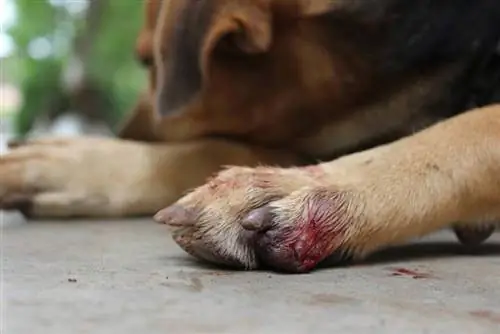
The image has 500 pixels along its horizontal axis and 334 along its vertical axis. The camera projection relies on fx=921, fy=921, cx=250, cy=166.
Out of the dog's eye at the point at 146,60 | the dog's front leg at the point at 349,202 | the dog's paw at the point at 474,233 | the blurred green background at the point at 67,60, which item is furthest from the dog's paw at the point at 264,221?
the blurred green background at the point at 67,60

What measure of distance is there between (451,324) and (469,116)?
0.50m

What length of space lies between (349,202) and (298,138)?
55cm

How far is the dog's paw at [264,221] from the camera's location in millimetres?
1005

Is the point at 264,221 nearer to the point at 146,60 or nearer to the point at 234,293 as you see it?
the point at 234,293

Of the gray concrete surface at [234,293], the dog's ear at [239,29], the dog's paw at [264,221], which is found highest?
the dog's ear at [239,29]

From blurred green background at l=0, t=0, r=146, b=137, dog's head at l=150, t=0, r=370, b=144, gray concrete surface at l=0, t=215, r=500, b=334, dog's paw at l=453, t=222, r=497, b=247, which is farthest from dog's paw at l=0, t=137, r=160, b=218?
blurred green background at l=0, t=0, r=146, b=137

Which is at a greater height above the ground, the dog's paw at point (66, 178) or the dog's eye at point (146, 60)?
the dog's eye at point (146, 60)

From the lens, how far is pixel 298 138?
1616 millimetres

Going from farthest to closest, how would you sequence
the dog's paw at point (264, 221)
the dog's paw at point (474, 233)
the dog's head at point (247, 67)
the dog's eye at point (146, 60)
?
1. the dog's eye at point (146, 60)
2. the dog's head at point (247, 67)
3. the dog's paw at point (474, 233)
4. the dog's paw at point (264, 221)

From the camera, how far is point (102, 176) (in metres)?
1.64

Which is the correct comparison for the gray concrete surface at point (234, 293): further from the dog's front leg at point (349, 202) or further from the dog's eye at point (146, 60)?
the dog's eye at point (146, 60)

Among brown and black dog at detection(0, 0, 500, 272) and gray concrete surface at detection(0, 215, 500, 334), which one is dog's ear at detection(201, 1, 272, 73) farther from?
gray concrete surface at detection(0, 215, 500, 334)

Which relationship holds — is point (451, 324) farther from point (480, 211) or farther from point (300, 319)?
point (480, 211)

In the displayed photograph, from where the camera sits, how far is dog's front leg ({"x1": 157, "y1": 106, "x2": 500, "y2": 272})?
1.02m
